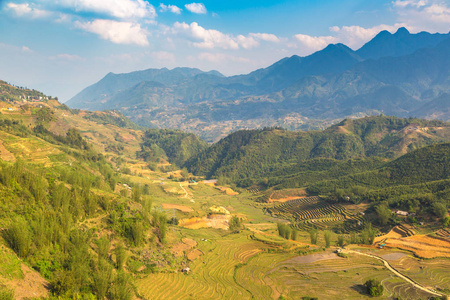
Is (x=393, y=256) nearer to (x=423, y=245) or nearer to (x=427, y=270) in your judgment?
(x=427, y=270)

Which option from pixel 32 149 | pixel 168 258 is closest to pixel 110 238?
pixel 168 258

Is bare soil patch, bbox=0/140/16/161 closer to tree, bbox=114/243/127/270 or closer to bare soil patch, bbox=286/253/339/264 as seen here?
tree, bbox=114/243/127/270

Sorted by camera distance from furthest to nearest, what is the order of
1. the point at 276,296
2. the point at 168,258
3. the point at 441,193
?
1. the point at 441,193
2. the point at 168,258
3. the point at 276,296

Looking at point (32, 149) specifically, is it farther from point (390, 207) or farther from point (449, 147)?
point (449, 147)

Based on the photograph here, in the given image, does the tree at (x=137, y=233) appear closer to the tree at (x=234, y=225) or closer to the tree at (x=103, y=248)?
the tree at (x=103, y=248)

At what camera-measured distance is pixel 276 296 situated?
4581 cm

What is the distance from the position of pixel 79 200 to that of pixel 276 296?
35449 millimetres

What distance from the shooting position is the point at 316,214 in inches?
4488

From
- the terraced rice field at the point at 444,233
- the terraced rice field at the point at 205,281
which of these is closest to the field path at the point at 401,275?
the terraced rice field at the point at 444,233

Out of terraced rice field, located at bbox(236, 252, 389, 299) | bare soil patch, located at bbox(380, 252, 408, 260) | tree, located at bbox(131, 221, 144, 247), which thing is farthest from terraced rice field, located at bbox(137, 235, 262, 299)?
bare soil patch, located at bbox(380, 252, 408, 260)

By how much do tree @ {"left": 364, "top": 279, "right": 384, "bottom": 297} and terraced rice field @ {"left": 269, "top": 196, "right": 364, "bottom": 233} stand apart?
49473 millimetres

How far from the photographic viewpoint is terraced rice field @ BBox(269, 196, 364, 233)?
9914cm

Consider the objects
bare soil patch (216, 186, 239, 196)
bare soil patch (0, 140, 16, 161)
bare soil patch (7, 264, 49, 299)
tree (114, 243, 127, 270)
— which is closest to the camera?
bare soil patch (7, 264, 49, 299)

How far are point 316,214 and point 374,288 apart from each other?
68396 millimetres
